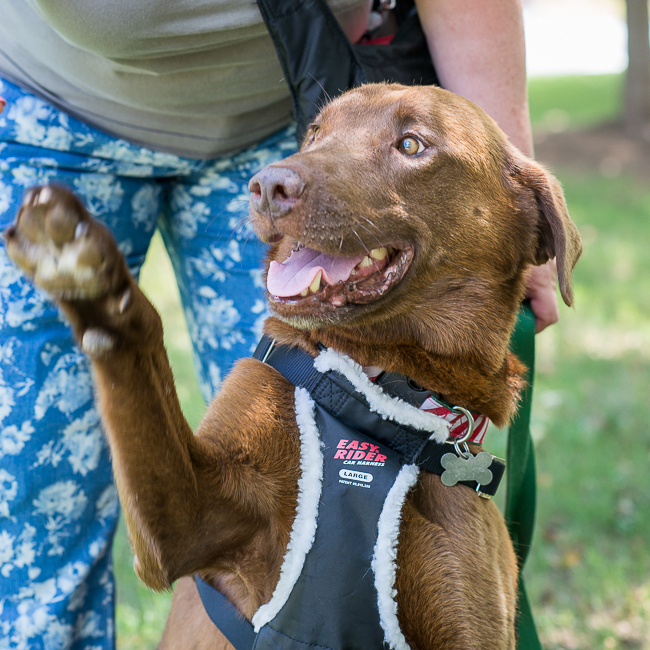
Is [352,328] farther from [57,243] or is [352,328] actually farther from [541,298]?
[57,243]

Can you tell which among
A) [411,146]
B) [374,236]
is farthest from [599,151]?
[374,236]

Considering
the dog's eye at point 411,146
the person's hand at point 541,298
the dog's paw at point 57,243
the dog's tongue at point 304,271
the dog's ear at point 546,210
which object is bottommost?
the person's hand at point 541,298

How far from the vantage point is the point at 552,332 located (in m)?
6.46

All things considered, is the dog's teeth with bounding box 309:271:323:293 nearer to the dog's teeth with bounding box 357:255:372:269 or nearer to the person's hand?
the dog's teeth with bounding box 357:255:372:269

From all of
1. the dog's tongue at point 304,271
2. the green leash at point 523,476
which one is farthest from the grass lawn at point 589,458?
the dog's tongue at point 304,271

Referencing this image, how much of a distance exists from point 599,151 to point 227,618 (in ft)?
38.1

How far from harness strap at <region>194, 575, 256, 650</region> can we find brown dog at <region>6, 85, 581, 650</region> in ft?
0.13

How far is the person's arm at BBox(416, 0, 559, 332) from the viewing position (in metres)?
2.38

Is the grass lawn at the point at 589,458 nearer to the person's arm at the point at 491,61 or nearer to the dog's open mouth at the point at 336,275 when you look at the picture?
the person's arm at the point at 491,61

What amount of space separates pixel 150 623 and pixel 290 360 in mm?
1836

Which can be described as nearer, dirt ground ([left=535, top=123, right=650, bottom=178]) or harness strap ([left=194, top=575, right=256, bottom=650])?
harness strap ([left=194, top=575, right=256, bottom=650])

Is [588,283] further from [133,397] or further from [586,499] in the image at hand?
[133,397]

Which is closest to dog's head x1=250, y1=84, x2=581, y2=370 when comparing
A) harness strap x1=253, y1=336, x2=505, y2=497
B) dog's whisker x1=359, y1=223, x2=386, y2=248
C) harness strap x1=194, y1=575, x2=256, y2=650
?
dog's whisker x1=359, y1=223, x2=386, y2=248

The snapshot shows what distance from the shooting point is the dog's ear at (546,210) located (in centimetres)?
234
